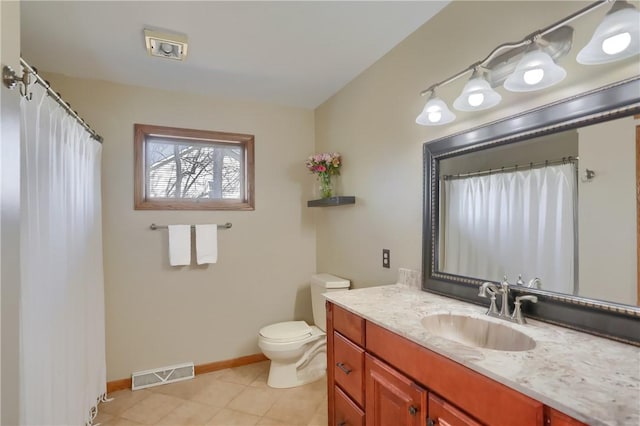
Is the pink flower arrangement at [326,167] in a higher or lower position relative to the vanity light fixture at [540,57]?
lower

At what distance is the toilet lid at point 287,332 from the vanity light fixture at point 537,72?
6.63 ft

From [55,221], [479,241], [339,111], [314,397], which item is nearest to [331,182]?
[339,111]

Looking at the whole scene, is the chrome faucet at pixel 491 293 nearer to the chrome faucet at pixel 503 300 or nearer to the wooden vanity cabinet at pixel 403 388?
the chrome faucet at pixel 503 300

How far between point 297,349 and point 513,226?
1672 millimetres

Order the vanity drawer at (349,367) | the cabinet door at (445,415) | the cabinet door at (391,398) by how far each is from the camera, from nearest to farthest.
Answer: the cabinet door at (445,415)
the cabinet door at (391,398)
the vanity drawer at (349,367)

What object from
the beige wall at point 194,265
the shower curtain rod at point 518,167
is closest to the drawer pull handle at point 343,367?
the shower curtain rod at point 518,167

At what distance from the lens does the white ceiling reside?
1604 mm

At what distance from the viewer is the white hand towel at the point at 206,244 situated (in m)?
2.55

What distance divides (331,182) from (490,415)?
2.09 metres

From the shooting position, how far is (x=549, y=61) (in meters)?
1.09

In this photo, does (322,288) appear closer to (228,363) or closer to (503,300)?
(228,363)

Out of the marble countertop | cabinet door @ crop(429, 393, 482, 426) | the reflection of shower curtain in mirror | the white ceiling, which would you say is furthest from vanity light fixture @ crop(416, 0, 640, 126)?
cabinet door @ crop(429, 393, 482, 426)

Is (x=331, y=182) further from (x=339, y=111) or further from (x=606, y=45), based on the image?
(x=606, y=45)

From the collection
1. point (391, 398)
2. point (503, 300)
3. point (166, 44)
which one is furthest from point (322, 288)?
point (166, 44)
